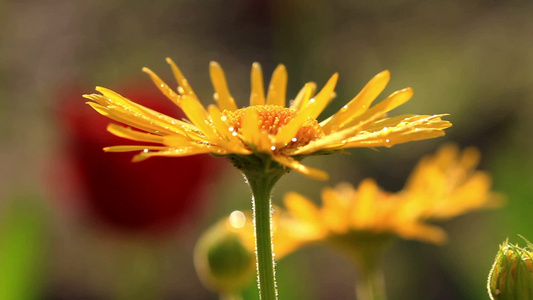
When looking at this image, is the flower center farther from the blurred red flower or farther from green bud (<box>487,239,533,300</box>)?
the blurred red flower

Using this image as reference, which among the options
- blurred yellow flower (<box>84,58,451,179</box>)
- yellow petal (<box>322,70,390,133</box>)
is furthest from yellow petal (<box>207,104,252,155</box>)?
yellow petal (<box>322,70,390,133</box>)

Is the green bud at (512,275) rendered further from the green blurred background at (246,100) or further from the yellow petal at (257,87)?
the green blurred background at (246,100)

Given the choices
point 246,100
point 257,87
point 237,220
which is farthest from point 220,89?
point 246,100

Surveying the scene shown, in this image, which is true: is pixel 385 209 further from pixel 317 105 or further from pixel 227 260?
pixel 317 105

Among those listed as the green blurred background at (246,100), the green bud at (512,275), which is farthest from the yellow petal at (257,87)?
the green blurred background at (246,100)

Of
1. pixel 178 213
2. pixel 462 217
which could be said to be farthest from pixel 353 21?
pixel 178 213
